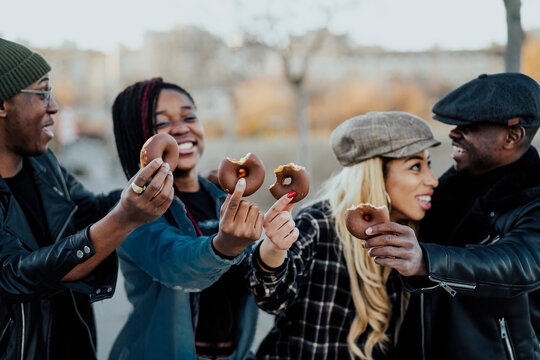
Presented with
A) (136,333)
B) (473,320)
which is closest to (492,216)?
(473,320)

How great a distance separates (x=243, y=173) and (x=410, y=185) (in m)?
1.04

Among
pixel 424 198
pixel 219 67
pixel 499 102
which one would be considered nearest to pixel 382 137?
pixel 424 198

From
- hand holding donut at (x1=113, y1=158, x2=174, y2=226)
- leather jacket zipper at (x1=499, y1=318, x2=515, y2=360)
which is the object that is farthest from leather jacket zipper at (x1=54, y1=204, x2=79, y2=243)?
leather jacket zipper at (x1=499, y1=318, x2=515, y2=360)

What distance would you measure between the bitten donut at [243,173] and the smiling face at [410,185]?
91 cm

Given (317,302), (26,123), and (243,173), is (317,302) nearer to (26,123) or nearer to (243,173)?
(243,173)

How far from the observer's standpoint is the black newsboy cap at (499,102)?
2453 mm

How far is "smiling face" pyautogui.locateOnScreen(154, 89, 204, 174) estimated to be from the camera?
2.55 metres

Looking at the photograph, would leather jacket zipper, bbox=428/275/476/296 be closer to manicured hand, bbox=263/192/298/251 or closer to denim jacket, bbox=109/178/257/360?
manicured hand, bbox=263/192/298/251

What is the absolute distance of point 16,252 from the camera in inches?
78.7

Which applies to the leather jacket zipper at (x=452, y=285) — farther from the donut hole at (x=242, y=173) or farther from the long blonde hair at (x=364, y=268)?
the donut hole at (x=242, y=173)

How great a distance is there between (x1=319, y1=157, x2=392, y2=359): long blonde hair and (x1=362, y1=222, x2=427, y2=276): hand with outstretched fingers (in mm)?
596

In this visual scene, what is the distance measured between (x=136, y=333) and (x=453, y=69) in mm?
28394

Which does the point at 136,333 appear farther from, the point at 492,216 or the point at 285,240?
the point at 492,216

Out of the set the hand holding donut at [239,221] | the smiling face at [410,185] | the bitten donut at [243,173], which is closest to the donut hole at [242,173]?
the bitten donut at [243,173]
